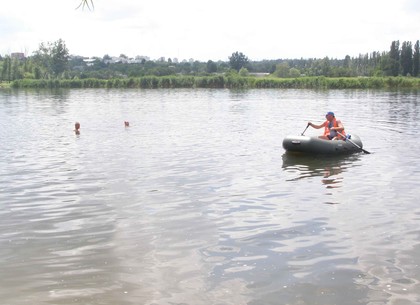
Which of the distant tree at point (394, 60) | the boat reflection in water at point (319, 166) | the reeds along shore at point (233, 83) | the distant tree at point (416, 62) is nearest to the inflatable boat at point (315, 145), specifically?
the boat reflection in water at point (319, 166)

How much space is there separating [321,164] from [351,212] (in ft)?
18.9

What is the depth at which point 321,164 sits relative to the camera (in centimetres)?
1603

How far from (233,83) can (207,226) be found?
8214 centimetres

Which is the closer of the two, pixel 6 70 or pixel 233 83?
pixel 233 83

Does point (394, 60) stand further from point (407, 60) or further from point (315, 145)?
point (315, 145)

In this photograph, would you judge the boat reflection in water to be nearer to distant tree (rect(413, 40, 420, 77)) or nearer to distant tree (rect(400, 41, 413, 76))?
distant tree (rect(413, 40, 420, 77))

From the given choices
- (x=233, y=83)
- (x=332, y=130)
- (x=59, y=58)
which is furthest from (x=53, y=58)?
(x=332, y=130)

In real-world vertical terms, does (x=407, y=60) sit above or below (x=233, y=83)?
above

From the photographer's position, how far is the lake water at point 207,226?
686 centimetres

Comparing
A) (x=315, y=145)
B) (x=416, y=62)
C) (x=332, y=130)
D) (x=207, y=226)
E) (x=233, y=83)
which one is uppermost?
(x=416, y=62)

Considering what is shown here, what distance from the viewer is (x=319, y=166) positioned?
51.5 feet

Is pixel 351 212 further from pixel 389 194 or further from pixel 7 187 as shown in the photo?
pixel 7 187

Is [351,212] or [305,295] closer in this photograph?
[305,295]

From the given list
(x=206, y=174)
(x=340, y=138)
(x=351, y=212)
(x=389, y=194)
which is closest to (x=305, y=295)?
(x=351, y=212)
